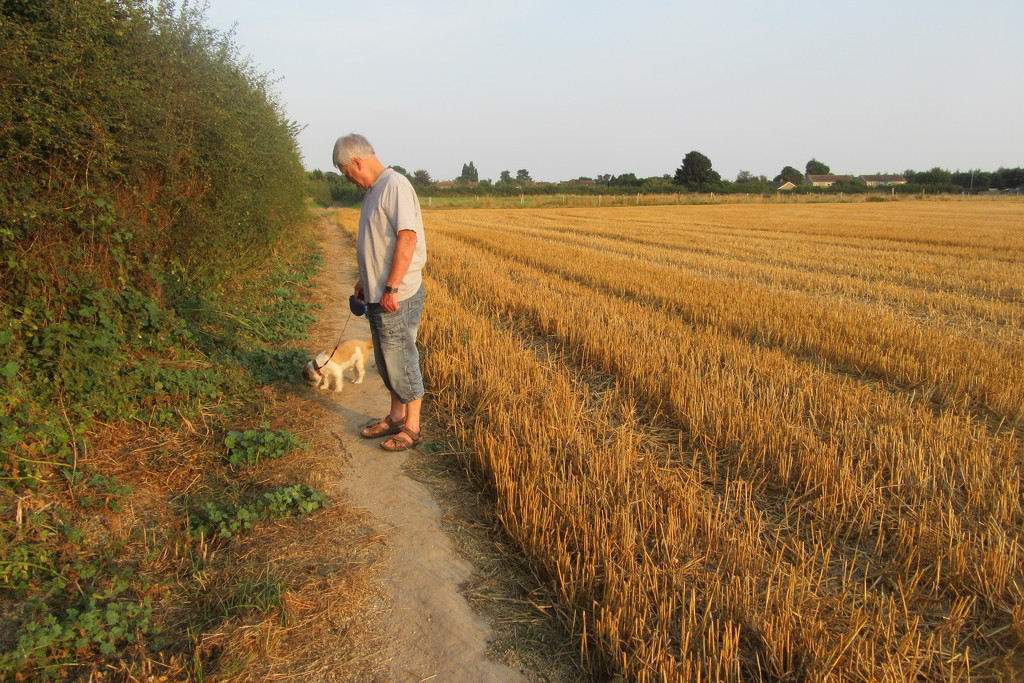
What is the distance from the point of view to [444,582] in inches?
101

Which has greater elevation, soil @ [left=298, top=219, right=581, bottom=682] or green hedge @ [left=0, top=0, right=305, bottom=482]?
green hedge @ [left=0, top=0, right=305, bottom=482]

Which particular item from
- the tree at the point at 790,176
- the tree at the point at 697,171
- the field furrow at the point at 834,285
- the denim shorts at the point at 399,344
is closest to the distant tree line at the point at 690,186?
the tree at the point at 697,171

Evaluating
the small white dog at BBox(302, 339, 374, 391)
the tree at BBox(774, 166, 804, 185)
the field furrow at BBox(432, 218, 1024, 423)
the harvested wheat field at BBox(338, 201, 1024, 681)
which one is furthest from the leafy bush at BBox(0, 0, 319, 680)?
the tree at BBox(774, 166, 804, 185)

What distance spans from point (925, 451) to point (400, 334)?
10.6 feet

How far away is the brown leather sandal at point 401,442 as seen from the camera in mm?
3879

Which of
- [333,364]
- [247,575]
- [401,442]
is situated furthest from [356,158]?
[247,575]

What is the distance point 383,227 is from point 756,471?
8.51 feet

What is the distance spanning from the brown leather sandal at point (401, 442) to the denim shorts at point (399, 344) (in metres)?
0.21

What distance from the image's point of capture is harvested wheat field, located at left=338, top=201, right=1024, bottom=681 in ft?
6.89

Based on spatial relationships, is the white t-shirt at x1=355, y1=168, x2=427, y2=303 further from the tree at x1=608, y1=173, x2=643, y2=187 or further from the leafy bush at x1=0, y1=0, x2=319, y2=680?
the tree at x1=608, y1=173, x2=643, y2=187

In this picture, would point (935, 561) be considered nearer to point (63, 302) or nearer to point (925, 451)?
point (925, 451)

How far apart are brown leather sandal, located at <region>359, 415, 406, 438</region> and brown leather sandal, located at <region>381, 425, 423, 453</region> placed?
14 centimetres

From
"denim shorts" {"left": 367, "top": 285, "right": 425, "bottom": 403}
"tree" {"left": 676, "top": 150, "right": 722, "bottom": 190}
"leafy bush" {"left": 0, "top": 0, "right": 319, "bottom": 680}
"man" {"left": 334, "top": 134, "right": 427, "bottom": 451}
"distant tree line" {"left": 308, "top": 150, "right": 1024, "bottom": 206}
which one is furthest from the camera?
"tree" {"left": 676, "top": 150, "right": 722, "bottom": 190}

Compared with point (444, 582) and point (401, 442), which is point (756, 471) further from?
point (401, 442)
